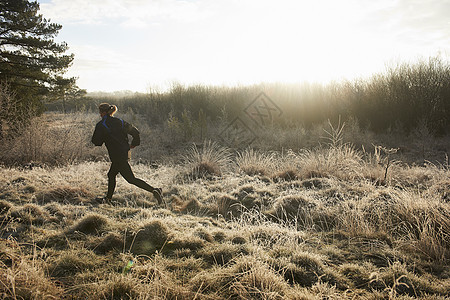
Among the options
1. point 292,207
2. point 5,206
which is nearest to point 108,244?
point 5,206

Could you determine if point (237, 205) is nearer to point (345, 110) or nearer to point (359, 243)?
point (359, 243)

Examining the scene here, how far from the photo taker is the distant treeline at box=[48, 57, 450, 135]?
1311cm

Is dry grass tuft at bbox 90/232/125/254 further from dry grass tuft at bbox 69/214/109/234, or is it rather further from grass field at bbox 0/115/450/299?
dry grass tuft at bbox 69/214/109/234

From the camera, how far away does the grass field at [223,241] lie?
2539 millimetres

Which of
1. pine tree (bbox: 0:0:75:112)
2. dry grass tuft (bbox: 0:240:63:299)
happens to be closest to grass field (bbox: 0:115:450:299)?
dry grass tuft (bbox: 0:240:63:299)

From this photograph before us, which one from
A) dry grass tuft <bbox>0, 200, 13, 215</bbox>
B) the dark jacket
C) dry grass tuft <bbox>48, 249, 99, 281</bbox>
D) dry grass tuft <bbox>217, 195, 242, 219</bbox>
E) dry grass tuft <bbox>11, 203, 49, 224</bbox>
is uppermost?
the dark jacket

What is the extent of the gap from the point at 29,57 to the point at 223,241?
41.7 ft

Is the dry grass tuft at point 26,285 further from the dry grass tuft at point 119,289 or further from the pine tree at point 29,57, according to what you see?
the pine tree at point 29,57

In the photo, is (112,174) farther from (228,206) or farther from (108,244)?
(228,206)

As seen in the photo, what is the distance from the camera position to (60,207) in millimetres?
4902

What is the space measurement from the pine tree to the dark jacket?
758 centimetres

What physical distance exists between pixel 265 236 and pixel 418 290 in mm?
1755

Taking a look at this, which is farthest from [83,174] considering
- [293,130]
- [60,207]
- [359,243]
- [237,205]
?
[293,130]

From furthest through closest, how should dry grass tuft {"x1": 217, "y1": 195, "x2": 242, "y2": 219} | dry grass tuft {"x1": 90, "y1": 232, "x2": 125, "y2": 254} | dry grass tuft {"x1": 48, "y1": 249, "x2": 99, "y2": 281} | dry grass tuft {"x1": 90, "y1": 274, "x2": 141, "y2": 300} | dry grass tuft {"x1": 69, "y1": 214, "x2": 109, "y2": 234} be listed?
dry grass tuft {"x1": 217, "y1": 195, "x2": 242, "y2": 219} → dry grass tuft {"x1": 69, "y1": 214, "x2": 109, "y2": 234} → dry grass tuft {"x1": 90, "y1": 232, "x2": 125, "y2": 254} → dry grass tuft {"x1": 48, "y1": 249, "x2": 99, "y2": 281} → dry grass tuft {"x1": 90, "y1": 274, "x2": 141, "y2": 300}
